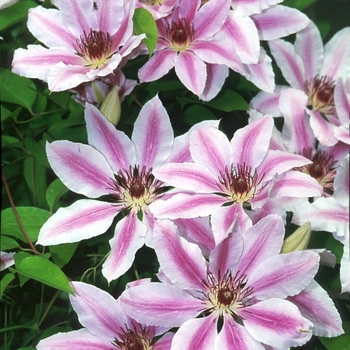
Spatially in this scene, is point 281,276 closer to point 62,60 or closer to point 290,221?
point 290,221

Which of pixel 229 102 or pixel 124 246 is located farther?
A: pixel 229 102

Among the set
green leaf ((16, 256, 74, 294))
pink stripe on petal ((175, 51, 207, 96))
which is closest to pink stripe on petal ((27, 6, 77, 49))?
pink stripe on petal ((175, 51, 207, 96))

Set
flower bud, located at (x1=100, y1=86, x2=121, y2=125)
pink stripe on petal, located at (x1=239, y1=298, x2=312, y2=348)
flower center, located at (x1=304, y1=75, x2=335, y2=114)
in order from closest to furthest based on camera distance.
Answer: pink stripe on petal, located at (x1=239, y1=298, x2=312, y2=348) < flower bud, located at (x1=100, y1=86, x2=121, y2=125) < flower center, located at (x1=304, y1=75, x2=335, y2=114)

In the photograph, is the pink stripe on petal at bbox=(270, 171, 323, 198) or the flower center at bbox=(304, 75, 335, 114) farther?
the flower center at bbox=(304, 75, 335, 114)

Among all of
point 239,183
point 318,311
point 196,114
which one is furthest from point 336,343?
point 196,114

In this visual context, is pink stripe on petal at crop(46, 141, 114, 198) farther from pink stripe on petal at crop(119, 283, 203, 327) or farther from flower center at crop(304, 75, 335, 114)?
flower center at crop(304, 75, 335, 114)

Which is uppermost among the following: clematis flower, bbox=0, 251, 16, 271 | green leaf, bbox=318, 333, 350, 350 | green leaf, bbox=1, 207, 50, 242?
green leaf, bbox=1, 207, 50, 242

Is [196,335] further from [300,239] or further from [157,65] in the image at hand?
[157,65]
